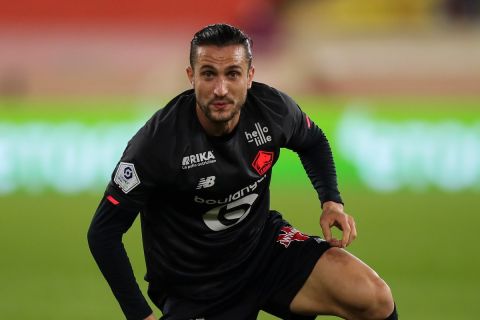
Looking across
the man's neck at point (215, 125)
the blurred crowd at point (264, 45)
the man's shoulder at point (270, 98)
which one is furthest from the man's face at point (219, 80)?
the blurred crowd at point (264, 45)

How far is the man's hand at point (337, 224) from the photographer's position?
4.76 meters

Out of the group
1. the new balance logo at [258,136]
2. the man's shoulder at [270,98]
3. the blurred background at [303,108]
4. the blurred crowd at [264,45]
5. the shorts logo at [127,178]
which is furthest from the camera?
the blurred crowd at [264,45]

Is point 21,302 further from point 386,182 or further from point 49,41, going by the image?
point 49,41

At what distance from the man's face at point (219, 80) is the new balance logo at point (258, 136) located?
0.81 feet

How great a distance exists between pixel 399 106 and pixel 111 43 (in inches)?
201

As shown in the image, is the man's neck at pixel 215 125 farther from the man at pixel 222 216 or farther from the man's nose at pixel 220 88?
the man's nose at pixel 220 88

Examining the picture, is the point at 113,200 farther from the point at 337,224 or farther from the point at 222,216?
the point at 337,224

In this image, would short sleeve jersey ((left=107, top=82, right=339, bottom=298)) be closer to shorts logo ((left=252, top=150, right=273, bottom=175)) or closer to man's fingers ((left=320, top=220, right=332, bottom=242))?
shorts logo ((left=252, top=150, right=273, bottom=175))

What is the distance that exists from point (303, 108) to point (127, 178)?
902 centimetres

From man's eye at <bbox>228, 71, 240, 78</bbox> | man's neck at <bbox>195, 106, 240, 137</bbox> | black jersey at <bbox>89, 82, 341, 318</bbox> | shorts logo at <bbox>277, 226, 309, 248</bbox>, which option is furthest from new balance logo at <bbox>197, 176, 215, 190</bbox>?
shorts logo at <bbox>277, 226, 309, 248</bbox>

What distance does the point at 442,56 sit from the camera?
618 inches

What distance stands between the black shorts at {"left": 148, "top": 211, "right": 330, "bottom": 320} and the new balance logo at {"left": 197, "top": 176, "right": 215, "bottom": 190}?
53 cm

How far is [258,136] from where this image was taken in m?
4.71

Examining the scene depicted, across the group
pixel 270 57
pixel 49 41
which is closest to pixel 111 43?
pixel 49 41
